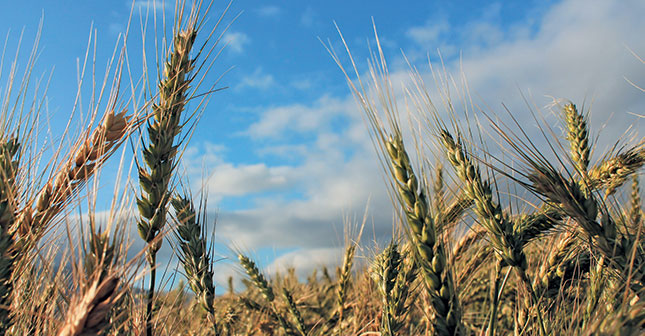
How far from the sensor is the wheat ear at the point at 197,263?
6.79 ft

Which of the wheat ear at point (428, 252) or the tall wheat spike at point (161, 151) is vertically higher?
the tall wheat spike at point (161, 151)

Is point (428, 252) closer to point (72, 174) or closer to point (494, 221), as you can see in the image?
point (494, 221)

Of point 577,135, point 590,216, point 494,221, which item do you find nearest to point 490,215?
point 494,221

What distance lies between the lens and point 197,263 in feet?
6.95

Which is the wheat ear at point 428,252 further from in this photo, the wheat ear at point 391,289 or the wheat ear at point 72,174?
the wheat ear at point 72,174

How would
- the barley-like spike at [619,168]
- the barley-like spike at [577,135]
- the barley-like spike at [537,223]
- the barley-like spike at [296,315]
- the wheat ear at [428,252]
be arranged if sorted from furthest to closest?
the barley-like spike at [577,135] < the barley-like spike at [296,315] < the barley-like spike at [619,168] < the barley-like spike at [537,223] < the wheat ear at [428,252]

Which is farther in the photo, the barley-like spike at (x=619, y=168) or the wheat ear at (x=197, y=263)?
the barley-like spike at (x=619, y=168)

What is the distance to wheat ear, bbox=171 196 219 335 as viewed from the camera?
207cm

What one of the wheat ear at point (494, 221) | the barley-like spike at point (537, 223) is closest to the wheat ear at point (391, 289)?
the wheat ear at point (494, 221)

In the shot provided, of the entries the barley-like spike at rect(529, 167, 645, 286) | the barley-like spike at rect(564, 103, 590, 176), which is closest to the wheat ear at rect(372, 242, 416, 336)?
the barley-like spike at rect(529, 167, 645, 286)

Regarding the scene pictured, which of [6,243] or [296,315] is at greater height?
[6,243]

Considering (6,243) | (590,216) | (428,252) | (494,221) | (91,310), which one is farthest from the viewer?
(494,221)

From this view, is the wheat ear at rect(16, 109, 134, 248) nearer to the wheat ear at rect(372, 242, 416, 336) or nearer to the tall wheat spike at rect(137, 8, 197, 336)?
the tall wheat spike at rect(137, 8, 197, 336)

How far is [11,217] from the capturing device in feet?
5.35
